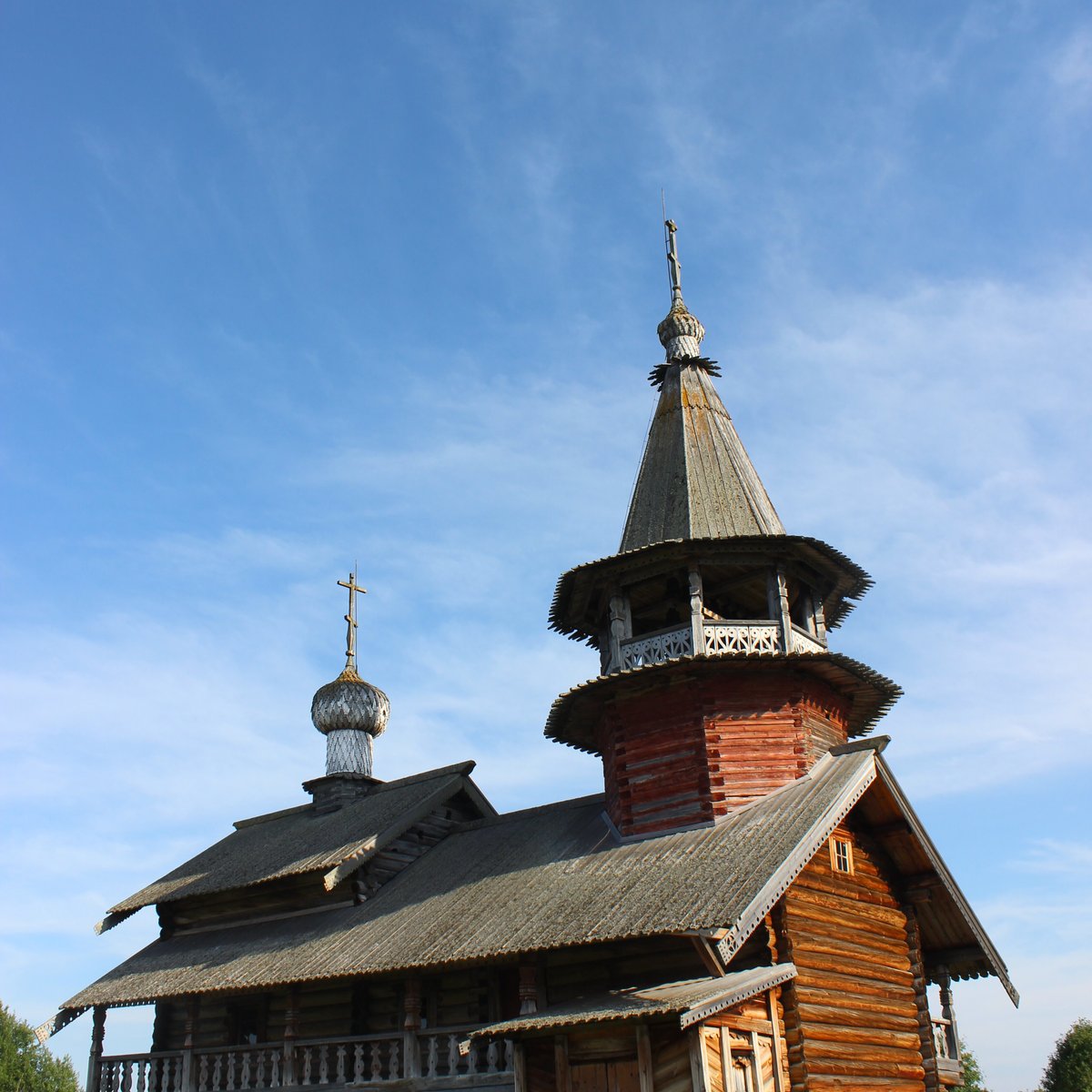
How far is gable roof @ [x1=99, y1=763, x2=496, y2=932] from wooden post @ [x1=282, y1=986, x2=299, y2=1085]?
97.2 inches

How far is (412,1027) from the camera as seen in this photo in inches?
679

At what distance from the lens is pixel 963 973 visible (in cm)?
2000

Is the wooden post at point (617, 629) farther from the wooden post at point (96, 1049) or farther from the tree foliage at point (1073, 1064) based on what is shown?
the tree foliage at point (1073, 1064)

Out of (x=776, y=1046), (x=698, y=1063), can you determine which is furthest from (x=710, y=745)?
(x=698, y=1063)

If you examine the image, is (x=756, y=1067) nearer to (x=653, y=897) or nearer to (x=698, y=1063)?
(x=698, y=1063)

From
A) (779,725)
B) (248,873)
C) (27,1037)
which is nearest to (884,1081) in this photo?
(779,725)

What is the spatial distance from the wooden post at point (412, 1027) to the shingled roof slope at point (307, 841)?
405 cm

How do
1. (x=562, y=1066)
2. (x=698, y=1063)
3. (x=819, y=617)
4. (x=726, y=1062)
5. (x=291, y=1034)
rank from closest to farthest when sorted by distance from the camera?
(x=698, y=1063), (x=726, y=1062), (x=562, y=1066), (x=291, y=1034), (x=819, y=617)

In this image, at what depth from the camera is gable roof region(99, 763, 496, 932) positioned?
72.5 ft

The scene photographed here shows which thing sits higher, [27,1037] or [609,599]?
[609,599]

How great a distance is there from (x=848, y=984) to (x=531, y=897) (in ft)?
15.2

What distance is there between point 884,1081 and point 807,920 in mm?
2772

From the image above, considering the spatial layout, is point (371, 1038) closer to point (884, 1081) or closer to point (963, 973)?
point (884, 1081)

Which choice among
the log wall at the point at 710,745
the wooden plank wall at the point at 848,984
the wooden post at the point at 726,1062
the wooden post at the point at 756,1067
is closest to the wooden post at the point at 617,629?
the log wall at the point at 710,745
